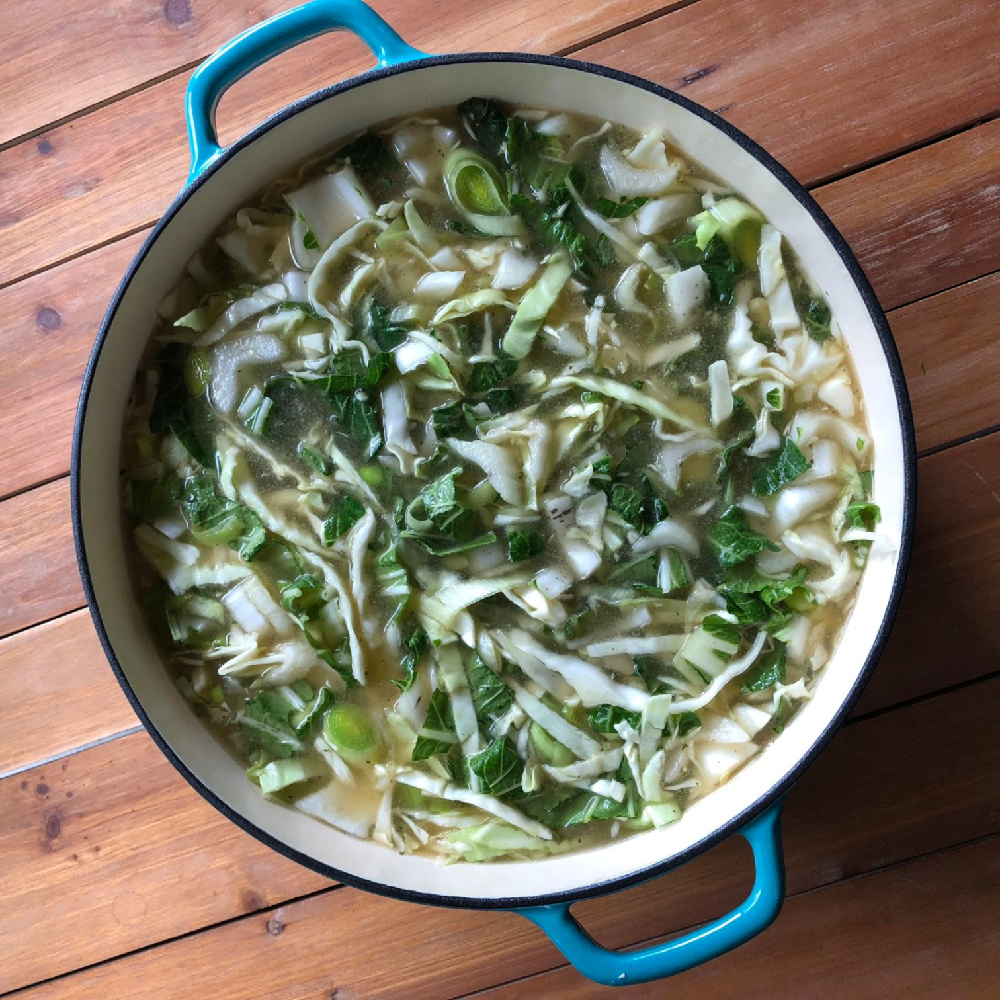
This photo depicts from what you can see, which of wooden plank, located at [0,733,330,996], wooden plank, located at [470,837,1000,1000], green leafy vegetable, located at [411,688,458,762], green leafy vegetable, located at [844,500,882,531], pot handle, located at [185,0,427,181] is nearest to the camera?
pot handle, located at [185,0,427,181]

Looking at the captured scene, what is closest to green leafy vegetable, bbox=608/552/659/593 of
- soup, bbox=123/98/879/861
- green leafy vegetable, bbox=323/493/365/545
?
Answer: soup, bbox=123/98/879/861

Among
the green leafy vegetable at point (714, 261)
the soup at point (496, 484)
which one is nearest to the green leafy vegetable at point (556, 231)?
the soup at point (496, 484)

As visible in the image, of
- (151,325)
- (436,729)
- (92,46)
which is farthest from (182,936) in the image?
(92,46)

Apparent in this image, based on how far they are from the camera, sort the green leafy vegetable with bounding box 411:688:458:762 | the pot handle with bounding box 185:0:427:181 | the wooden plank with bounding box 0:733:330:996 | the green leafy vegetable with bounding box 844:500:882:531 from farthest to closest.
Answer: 1. the wooden plank with bounding box 0:733:330:996
2. the green leafy vegetable with bounding box 411:688:458:762
3. the green leafy vegetable with bounding box 844:500:882:531
4. the pot handle with bounding box 185:0:427:181

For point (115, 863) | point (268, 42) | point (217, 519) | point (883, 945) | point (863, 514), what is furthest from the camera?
point (115, 863)

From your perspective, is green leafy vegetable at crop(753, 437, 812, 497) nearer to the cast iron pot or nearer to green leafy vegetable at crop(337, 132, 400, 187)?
the cast iron pot

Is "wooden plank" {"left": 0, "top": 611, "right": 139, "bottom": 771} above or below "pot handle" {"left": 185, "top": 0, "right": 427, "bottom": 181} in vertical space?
below

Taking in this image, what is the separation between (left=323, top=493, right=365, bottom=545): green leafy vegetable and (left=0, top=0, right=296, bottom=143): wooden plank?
3.18ft

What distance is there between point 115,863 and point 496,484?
1.17 m

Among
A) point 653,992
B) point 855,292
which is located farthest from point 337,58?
point 653,992

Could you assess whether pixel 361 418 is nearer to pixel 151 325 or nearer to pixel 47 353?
pixel 151 325

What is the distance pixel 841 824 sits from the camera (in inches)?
73.5

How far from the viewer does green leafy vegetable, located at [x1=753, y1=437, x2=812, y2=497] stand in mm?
1671

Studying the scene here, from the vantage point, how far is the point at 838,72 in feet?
5.82
